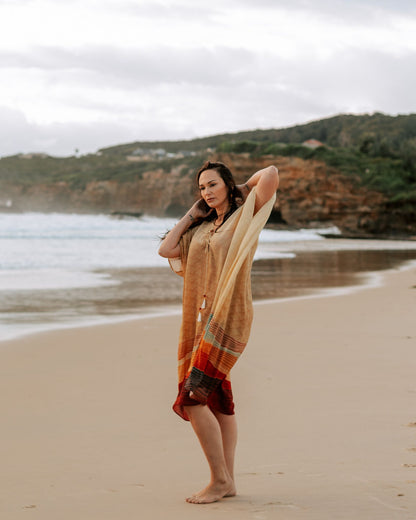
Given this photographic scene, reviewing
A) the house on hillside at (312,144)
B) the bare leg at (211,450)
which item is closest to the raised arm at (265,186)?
the bare leg at (211,450)

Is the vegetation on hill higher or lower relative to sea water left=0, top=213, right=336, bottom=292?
higher

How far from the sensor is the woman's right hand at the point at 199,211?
10.8ft

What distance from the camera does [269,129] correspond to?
112 meters

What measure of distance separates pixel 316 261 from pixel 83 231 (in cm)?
1800

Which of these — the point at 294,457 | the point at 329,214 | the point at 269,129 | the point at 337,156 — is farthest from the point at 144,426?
the point at 269,129

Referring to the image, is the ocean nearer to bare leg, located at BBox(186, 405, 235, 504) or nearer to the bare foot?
bare leg, located at BBox(186, 405, 235, 504)

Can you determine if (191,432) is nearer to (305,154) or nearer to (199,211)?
(199,211)

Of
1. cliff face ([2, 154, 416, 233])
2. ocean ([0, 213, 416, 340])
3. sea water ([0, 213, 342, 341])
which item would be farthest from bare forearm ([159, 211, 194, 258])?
cliff face ([2, 154, 416, 233])

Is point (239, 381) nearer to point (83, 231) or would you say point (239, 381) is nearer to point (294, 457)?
point (294, 457)

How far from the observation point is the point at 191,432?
4.18 meters

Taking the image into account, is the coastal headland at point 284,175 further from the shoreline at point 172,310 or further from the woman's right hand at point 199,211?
the woman's right hand at point 199,211

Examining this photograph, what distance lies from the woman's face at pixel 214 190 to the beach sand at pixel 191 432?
133 cm

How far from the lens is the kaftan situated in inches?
117

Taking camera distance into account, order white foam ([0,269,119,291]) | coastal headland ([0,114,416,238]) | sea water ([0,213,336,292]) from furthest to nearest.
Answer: coastal headland ([0,114,416,238]), sea water ([0,213,336,292]), white foam ([0,269,119,291])
